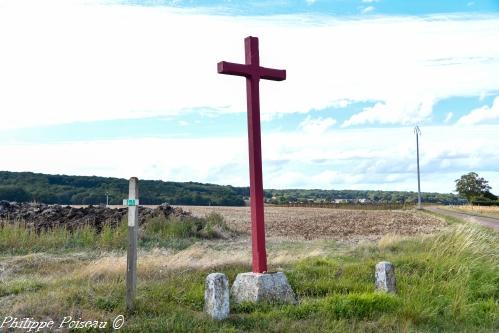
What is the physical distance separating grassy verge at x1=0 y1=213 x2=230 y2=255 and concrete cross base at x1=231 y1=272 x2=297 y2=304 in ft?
24.6

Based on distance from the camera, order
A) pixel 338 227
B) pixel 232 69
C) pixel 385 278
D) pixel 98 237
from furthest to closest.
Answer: pixel 338 227, pixel 98 237, pixel 232 69, pixel 385 278

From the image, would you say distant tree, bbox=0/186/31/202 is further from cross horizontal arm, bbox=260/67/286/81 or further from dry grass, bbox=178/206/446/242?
cross horizontal arm, bbox=260/67/286/81

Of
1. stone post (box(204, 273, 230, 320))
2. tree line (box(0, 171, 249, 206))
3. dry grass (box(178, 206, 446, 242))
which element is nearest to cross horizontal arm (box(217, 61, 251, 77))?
stone post (box(204, 273, 230, 320))

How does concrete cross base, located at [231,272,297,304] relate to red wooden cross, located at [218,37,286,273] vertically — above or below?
below

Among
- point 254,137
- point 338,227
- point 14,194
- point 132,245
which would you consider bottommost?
point 338,227

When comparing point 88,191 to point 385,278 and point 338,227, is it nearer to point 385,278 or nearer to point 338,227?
point 338,227

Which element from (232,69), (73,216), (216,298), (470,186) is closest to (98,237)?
(73,216)

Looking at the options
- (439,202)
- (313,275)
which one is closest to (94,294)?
(313,275)

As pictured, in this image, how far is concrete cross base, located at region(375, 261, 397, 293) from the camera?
336 inches

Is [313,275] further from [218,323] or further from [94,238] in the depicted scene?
[94,238]

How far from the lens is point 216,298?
271 inches

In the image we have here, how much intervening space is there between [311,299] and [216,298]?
193 centimetres

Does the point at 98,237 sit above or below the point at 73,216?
below

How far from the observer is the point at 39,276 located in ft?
33.0
